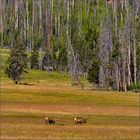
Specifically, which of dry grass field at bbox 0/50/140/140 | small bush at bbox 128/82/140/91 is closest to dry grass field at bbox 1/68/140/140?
dry grass field at bbox 0/50/140/140

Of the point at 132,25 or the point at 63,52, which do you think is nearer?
the point at 132,25

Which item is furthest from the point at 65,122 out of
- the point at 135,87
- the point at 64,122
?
the point at 135,87

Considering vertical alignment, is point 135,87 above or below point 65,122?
below

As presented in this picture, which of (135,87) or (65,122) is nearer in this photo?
(65,122)

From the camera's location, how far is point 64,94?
259 ft

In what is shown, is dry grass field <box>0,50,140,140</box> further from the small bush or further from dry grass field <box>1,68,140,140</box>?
the small bush

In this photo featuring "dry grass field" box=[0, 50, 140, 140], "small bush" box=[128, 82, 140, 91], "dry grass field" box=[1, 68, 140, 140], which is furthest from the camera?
"small bush" box=[128, 82, 140, 91]

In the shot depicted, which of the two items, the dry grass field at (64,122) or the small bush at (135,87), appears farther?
the small bush at (135,87)

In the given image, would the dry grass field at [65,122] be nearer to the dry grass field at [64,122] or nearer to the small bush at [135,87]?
the dry grass field at [64,122]

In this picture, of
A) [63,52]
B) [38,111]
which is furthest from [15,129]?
[63,52]

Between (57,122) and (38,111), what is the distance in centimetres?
1084

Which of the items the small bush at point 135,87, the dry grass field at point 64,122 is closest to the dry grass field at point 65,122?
the dry grass field at point 64,122

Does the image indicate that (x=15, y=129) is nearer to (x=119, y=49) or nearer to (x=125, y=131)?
(x=125, y=131)

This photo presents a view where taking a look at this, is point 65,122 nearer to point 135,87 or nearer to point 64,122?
point 64,122
